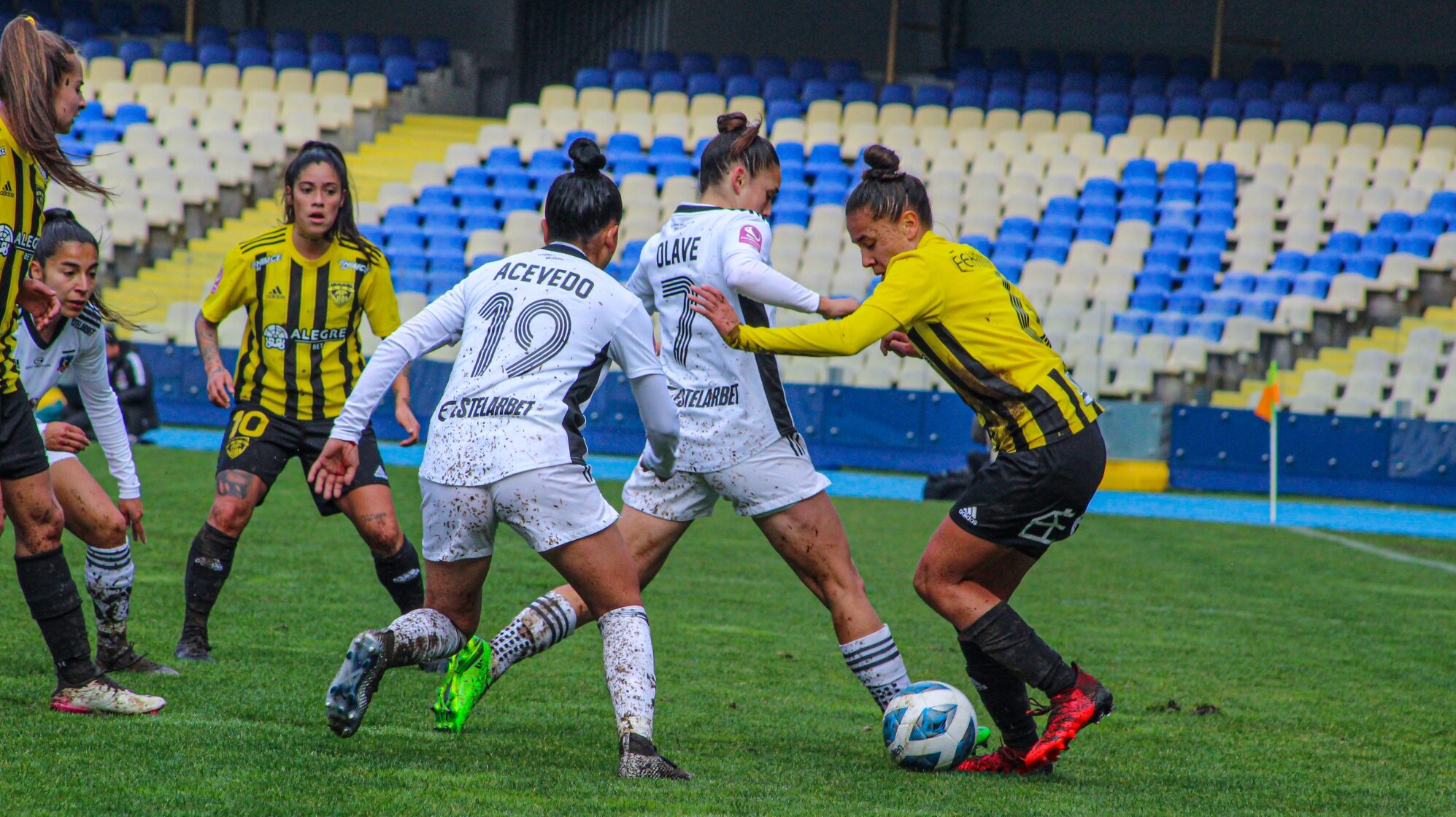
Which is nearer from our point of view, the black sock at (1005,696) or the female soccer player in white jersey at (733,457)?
the black sock at (1005,696)

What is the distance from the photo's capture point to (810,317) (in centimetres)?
1631

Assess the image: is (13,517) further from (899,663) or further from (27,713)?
(899,663)

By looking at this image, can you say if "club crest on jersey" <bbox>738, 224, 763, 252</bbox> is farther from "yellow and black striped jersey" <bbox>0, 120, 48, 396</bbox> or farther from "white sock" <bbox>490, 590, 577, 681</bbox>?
"yellow and black striped jersey" <bbox>0, 120, 48, 396</bbox>

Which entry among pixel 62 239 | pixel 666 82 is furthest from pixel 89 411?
pixel 666 82

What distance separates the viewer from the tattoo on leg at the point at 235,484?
5531 mm

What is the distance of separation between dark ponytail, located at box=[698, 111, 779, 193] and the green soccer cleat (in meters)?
1.73

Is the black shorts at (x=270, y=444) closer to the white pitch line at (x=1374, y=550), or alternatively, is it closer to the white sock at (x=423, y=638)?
the white sock at (x=423, y=638)

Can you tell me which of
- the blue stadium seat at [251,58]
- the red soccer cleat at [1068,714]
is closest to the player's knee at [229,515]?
the red soccer cleat at [1068,714]

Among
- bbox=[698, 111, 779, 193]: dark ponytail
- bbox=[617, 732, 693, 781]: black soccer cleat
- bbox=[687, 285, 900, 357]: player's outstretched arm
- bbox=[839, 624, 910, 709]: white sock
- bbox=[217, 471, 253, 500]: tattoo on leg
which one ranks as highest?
bbox=[698, 111, 779, 193]: dark ponytail

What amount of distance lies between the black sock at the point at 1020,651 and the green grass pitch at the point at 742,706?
0.32 meters

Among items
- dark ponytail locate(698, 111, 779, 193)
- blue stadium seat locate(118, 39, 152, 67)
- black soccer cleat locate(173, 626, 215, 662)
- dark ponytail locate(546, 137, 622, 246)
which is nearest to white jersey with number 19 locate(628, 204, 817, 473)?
dark ponytail locate(698, 111, 779, 193)

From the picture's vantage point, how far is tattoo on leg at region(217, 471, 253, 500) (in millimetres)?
5531

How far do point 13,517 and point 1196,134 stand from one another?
68.8 ft

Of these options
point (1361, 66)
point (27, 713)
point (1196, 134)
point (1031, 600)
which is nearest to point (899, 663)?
point (27, 713)
